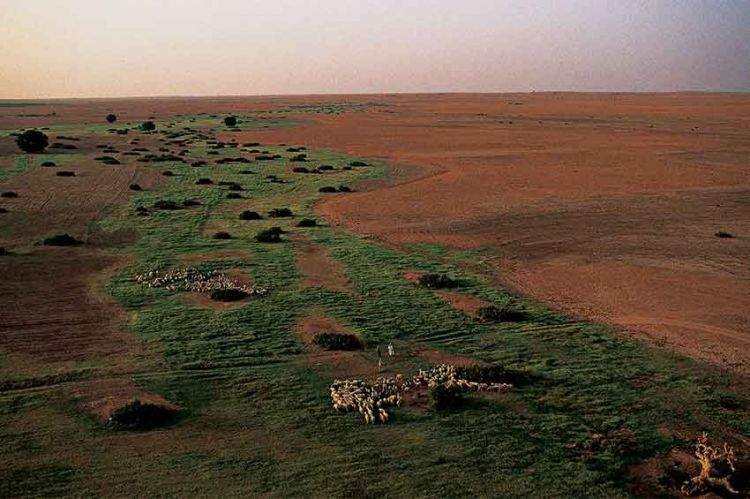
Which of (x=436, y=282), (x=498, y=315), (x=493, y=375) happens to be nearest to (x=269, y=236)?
(x=436, y=282)

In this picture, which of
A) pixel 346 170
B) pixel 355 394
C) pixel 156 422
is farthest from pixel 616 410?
pixel 346 170

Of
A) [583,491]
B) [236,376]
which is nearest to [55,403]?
[236,376]

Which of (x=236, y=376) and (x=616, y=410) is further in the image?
(x=236, y=376)

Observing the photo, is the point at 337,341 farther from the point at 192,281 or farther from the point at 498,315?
the point at 192,281

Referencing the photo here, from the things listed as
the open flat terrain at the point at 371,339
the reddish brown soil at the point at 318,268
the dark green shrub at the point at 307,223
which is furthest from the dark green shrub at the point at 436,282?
the dark green shrub at the point at 307,223

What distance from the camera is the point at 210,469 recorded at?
34.1 ft

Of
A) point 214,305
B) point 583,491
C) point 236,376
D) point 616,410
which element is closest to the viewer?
point 583,491

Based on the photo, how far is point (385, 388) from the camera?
1342 cm

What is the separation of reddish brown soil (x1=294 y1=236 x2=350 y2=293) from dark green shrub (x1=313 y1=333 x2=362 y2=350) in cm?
464

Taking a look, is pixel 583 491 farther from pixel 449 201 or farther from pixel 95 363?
pixel 449 201

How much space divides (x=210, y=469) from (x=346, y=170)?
43.4 m

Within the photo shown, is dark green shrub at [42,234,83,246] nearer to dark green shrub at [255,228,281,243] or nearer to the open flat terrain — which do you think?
the open flat terrain

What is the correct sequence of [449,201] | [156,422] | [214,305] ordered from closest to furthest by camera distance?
[156,422] → [214,305] → [449,201]

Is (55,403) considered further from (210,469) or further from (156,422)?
(210,469)
